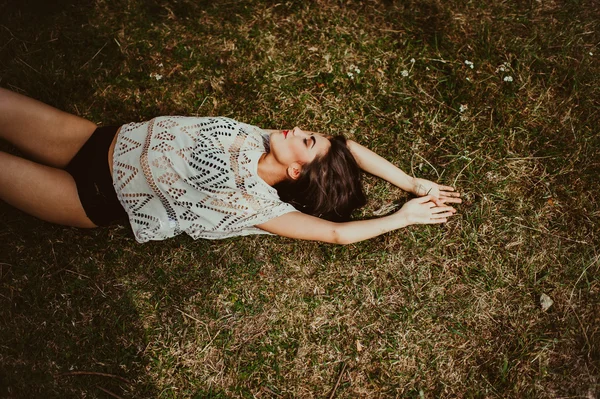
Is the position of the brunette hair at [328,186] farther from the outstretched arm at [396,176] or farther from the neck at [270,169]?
the outstretched arm at [396,176]

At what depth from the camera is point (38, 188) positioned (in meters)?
2.96

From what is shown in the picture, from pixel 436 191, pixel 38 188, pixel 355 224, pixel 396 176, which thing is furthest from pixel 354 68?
pixel 38 188

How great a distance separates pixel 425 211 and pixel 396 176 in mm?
388

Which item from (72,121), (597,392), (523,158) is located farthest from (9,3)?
(597,392)

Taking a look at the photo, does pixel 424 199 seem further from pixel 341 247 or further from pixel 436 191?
pixel 341 247

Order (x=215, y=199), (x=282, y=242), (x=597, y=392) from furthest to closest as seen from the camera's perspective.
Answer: (x=282, y=242), (x=597, y=392), (x=215, y=199)

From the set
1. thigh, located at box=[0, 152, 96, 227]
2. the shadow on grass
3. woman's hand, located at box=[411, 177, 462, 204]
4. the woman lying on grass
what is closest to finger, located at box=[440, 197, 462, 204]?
woman's hand, located at box=[411, 177, 462, 204]

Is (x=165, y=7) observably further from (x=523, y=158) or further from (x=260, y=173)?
(x=523, y=158)

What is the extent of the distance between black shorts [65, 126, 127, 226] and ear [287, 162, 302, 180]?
1.29m

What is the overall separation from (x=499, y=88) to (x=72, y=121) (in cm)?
377

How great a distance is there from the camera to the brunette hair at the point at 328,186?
304cm

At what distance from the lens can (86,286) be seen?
3482 millimetres

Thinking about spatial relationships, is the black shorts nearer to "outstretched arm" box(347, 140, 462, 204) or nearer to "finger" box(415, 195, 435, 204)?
"outstretched arm" box(347, 140, 462, 204)

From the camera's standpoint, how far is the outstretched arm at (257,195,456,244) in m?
2.99
